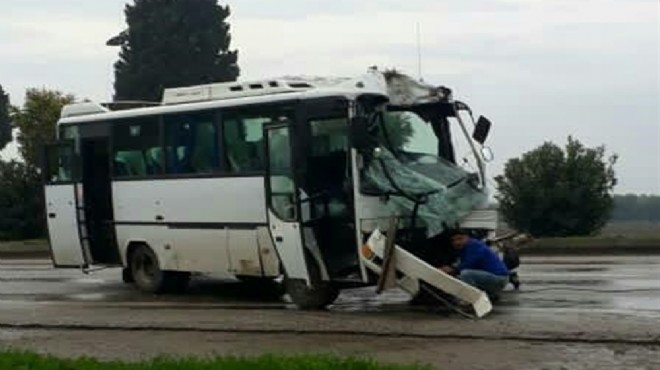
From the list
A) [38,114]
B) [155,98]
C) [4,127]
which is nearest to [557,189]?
[38,114]

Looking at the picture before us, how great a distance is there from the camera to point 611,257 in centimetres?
2653

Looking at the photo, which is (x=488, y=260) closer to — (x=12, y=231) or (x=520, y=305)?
(x=520, y=305)

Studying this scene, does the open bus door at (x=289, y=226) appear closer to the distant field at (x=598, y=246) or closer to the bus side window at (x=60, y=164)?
the bus side window at (x=60, y=164)

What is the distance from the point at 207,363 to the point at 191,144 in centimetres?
897

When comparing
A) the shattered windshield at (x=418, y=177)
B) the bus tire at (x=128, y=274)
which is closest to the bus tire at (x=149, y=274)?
the bus tire at (x=128, y=274)

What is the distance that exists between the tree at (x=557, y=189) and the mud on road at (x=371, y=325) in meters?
10.5

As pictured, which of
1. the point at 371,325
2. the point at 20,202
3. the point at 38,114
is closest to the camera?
the point at 371,325

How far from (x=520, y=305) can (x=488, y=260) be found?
2.54 feet

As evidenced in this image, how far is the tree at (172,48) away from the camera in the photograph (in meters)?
64.9

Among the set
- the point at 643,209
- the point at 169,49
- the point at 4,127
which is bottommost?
the point at 643,209

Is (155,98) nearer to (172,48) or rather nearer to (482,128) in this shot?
(172,48)

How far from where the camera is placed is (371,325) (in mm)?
13953

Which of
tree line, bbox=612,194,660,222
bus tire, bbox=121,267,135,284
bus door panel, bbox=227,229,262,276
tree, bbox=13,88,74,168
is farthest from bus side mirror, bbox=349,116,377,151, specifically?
tree line, bbox=612,194,660,222

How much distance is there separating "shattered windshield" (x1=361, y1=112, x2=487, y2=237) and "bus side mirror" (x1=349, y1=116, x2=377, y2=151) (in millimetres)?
193
